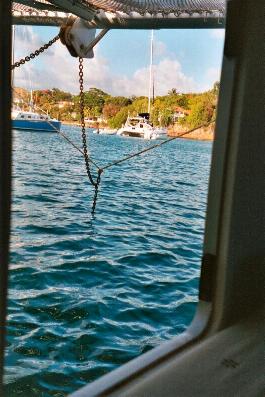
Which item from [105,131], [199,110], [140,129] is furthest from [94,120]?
[199,110]

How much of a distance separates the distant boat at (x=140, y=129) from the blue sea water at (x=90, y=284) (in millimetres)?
34002

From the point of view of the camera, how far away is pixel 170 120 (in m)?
48.9

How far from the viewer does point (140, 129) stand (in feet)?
147

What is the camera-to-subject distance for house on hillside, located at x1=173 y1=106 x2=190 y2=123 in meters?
49.3

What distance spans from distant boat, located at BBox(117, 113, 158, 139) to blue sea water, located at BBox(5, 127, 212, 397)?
112 ft

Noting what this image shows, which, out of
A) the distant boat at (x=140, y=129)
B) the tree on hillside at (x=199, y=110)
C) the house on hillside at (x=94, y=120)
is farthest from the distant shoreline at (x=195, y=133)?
the distant boat at (x=140, y=129)

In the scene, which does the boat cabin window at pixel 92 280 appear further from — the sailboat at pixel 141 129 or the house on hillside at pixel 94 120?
the house on hillside at pixel 94 120

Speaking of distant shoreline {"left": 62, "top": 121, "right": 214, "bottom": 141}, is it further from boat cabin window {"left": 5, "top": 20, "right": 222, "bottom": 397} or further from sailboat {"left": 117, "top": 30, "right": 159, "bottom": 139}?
boat cabin window {"left": 5, "top": 20, "right": 222, "bottom": 397}

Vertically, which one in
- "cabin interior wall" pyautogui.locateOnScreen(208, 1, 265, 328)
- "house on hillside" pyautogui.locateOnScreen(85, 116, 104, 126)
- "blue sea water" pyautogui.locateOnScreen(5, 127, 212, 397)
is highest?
"cabin interior wall" pyautogui.locateOnScreen(208, 1, 265, 328)

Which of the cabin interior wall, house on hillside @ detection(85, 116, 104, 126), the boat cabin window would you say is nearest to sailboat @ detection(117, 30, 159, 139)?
house on hillside @ detection(85, 116, 104, 126)

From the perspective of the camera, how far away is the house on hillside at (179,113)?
49312 mm

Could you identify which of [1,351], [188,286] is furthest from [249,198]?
[188,286]

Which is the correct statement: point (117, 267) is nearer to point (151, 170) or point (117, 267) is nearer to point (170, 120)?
point (151, 170)

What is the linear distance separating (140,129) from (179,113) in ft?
24.5
